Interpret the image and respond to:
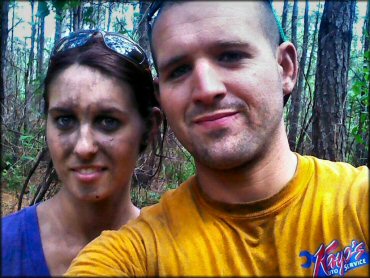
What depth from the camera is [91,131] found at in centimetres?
115

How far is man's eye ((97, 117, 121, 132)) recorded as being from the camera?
118cm

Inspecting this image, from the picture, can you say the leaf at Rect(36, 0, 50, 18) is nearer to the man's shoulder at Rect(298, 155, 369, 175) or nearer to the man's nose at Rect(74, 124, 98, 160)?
the man's nose at Rect(74, 124, 98, 160)

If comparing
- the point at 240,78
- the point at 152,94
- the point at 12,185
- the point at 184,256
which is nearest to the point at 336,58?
the point at 152,94

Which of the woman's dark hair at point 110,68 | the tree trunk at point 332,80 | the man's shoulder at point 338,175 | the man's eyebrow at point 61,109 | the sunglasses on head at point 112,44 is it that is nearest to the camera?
the man's shoulder at point 338,175

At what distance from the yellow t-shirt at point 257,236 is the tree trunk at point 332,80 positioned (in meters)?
1.68

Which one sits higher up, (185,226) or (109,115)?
(109,115)

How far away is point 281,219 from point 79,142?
53 cm

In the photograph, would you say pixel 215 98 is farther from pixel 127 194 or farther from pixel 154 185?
pixel 154 185

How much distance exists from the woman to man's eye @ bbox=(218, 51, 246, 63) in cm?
37

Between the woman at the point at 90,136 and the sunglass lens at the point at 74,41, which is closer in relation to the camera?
the woman at the point at 90,136

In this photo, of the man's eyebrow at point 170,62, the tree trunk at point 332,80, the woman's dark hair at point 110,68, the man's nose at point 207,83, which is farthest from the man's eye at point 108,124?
the tree trunk at point 332,80

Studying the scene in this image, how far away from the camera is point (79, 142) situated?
1130 millimetres

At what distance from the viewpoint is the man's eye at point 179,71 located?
998 mm

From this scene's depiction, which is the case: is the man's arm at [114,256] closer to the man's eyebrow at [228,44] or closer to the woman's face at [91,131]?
the woman's face at [91,131]
